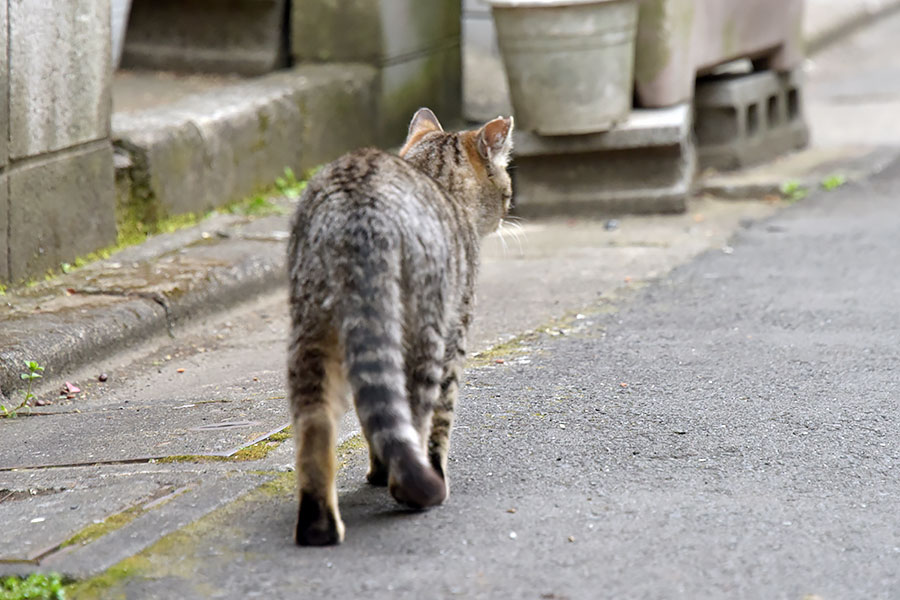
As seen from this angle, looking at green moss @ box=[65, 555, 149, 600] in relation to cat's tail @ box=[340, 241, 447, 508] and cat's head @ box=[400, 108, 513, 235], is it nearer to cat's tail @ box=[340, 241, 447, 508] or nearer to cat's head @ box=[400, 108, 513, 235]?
cat's tail @ box=[340, 241, 447, 508]

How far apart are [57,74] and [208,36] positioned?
2.87 metres

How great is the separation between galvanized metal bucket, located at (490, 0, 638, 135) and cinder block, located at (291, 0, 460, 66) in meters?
1.09

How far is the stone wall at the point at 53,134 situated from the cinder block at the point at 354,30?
2.38 meters

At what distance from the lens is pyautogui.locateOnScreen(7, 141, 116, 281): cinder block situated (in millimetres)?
5627

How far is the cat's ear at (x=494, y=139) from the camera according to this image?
4141 mm

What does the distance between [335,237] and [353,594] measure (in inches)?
35.2

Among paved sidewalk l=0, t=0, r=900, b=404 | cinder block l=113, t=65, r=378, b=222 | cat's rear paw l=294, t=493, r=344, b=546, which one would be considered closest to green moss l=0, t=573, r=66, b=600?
cat's rear paw l=294, t=493, r=344, b=546

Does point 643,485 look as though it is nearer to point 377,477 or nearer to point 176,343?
point 377,477

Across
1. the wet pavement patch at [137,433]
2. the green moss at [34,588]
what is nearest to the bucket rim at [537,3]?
the wet pavement patch at [137,433]

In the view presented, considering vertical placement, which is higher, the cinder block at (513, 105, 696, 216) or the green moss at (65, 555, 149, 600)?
the cinder block at (513, 105, 696, 216)

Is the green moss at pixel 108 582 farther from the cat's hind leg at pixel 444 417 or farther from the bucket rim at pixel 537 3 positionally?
the bucket rim at pixel 537 3

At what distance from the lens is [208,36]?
8508mm

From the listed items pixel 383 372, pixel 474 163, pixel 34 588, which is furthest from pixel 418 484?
pixel 474 163

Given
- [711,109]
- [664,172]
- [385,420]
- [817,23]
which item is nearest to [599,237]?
[664,172]
